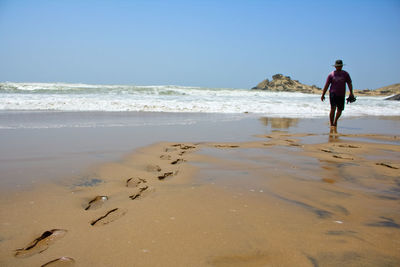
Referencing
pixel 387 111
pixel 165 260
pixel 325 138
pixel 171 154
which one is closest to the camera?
pixel 165 260

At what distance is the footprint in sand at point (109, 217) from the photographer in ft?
4.96

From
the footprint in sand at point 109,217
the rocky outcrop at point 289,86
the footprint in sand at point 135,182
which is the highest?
the rocky outcrop at point 289,86

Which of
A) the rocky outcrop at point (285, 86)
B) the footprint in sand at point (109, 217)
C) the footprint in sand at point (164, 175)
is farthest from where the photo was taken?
the rocky outcrop at point (285, 86)

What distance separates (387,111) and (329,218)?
10465 mm

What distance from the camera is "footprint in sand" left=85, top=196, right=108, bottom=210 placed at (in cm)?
175

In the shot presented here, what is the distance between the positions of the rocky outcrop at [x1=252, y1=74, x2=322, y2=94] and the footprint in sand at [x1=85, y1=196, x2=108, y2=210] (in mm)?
27044

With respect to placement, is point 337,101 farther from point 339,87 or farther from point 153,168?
point 153,168

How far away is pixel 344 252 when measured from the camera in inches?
47.1

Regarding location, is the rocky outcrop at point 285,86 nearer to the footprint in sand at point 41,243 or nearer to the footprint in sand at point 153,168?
the footprint in sand at point 153,168

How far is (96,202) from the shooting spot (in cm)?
183

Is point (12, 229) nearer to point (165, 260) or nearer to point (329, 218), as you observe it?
point (165, 260)

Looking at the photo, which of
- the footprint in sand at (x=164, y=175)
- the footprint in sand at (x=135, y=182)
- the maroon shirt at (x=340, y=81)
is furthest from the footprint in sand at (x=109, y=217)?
the maroon shirt at (x=340, y=81)

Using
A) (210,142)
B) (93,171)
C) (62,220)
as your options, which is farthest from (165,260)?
(210,142)

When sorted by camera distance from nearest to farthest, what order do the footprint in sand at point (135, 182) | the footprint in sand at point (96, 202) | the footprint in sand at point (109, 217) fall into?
the footprint in sand at point (109, 217)
the footprint in sand at point (96, 202)
the footprint in sand at point (135, 182)
